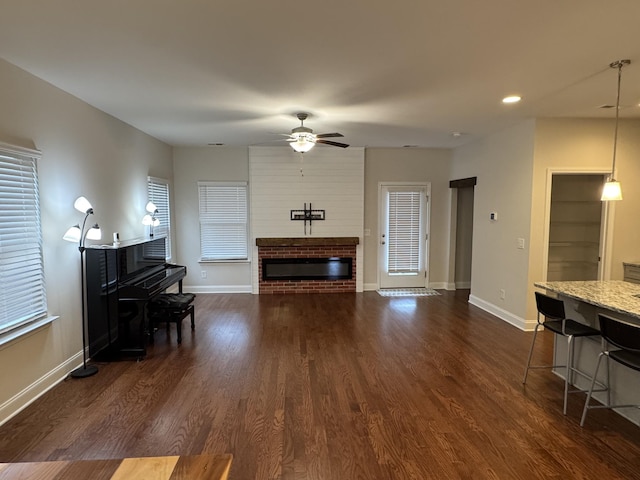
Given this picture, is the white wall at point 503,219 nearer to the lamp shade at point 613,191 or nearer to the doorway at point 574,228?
the doorway at point 574,228

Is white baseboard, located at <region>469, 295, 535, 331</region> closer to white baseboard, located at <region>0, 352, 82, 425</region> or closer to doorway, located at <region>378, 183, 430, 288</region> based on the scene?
doorway, located at <region>378, 183, 430, 288</region>

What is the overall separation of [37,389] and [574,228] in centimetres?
700

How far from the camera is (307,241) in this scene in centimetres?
639

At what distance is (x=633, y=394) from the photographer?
8.34 feet

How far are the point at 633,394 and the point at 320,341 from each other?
2781 mm

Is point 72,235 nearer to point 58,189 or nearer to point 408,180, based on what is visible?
point 58,189

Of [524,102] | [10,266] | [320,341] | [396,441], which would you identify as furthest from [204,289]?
[524,102]

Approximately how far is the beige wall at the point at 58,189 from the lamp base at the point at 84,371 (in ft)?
0.25

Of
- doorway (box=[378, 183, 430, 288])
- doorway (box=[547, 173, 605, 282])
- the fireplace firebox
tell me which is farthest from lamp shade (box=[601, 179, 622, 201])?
the fireplace firebox

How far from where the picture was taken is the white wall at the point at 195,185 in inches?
249

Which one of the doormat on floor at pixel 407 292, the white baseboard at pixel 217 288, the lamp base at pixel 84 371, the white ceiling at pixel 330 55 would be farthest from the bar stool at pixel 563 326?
the white baseboard at pixel 217 288

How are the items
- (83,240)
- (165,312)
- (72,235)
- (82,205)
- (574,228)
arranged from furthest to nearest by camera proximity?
(574,228), (165,312), (83,240), (82,205), (72,235)

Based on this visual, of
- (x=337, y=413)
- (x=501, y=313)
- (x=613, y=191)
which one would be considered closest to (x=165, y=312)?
(x=337, y=413)

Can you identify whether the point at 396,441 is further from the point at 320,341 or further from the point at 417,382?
the point at 320,341
